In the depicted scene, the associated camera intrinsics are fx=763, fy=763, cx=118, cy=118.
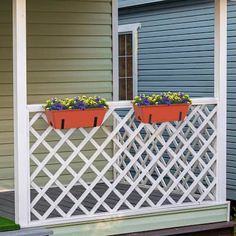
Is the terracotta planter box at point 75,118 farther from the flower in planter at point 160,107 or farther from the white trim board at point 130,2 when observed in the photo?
the white trim board at point 130,2

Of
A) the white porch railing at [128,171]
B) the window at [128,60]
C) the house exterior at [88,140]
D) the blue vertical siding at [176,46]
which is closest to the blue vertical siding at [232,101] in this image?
the blue vertical siding at [176,46]

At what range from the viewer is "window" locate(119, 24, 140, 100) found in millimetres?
11961

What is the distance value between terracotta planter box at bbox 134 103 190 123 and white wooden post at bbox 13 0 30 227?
1.06m

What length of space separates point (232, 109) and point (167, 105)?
3736 millimetres

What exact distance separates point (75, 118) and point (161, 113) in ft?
2.78

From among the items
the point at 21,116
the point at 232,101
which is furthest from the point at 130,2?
the point at 21,116

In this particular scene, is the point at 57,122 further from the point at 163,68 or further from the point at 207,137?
the point at 163,68

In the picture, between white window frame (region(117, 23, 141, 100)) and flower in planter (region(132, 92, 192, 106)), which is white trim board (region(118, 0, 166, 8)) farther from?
flower in planter (region(132, 92, 192, 106))

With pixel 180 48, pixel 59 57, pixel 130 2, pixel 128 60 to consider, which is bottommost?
pixel 59 57

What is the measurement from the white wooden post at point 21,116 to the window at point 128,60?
19.7 ft

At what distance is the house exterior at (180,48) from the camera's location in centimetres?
1027

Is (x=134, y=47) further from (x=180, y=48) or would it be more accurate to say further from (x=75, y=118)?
(x=75, y=118)

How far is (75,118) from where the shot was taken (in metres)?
6.16

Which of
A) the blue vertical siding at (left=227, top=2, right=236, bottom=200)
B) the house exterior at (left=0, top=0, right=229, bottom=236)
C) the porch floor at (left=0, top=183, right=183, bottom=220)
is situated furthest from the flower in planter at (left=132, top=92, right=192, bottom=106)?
the blue vertical siding at (left=227, top=2, right=236, bottom=200)
